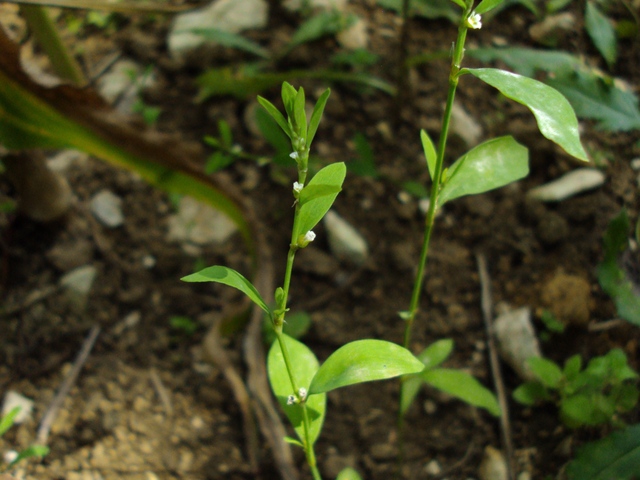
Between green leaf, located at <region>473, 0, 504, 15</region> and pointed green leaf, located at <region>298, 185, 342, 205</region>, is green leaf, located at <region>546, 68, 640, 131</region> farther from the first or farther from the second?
pointed green leaf, located at <region>298, 185, 342, 205</region>

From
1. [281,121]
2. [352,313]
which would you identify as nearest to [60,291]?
[352,313]

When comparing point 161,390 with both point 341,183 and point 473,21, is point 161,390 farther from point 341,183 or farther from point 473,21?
point 473,21

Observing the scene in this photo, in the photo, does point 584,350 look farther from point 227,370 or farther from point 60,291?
point 60,291

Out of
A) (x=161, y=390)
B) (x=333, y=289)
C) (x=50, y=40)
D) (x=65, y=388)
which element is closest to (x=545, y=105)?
(x=333, y=289)

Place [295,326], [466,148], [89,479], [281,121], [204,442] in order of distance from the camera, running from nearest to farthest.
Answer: [281,121]
[89,479]
[204,442]
[295,326]
[466,148]

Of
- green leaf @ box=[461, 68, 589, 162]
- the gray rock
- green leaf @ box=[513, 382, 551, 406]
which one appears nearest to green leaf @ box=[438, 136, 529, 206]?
green leaf @ box=[461, 68, 589, 162]
